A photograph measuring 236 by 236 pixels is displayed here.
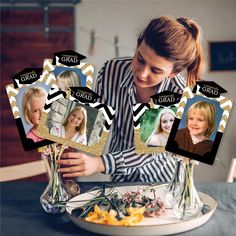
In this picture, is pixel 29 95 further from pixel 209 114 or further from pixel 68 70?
pixel 209 114

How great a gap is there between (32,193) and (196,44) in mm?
900

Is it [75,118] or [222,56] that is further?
[222,56]

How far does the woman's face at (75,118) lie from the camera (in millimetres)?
1332

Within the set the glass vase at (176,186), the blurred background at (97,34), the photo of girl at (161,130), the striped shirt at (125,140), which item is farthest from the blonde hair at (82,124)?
the blurred background at (97,34)

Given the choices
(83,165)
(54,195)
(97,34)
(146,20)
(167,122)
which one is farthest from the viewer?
(97,34)

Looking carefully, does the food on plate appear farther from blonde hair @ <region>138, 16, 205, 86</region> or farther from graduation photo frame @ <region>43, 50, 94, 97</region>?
blonde hair @ <region>138, 16, 205, 86</region>

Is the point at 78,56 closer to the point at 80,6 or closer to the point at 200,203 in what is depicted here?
the point at 200,203

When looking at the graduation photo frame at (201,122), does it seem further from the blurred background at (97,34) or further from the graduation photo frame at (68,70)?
the blurred background at (97,34)

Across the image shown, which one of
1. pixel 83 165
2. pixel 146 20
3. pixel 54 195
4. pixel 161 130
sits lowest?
pixel 83 165

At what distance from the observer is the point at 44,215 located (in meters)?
1.21

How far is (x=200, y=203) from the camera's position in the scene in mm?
1215

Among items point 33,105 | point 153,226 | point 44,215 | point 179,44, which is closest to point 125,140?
point 179,44

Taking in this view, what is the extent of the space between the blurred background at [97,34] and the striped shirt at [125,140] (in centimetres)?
16

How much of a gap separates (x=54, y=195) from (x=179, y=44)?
0.82m
